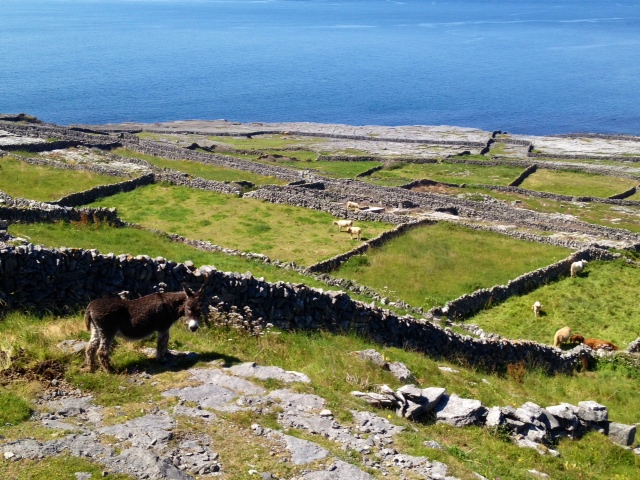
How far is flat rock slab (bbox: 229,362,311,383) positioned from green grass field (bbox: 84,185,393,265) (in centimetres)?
2256

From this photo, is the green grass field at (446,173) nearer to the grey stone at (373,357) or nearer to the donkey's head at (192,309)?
the grey stone at (373,357)

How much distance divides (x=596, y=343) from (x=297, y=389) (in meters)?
19.5

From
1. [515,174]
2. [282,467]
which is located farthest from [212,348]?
[515,174]

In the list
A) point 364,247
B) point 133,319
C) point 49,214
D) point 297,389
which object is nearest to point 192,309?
point 133,319

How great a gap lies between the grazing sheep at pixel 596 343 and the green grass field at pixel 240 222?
14.8m

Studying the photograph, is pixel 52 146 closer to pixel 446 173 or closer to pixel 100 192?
pixel 100 192

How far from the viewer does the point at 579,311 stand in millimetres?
35375

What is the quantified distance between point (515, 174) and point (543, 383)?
61.1m

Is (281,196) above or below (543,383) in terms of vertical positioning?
above

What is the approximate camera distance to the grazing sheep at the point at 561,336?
98.6 ft

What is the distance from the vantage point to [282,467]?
11133 mm

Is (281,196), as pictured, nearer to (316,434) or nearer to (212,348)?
(212,348)

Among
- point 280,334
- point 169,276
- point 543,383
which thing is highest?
point 169,276

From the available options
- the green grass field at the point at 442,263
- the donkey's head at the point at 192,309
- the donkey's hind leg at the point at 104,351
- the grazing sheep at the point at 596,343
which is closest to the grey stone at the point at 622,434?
the donkey's head at the point at 192,309
